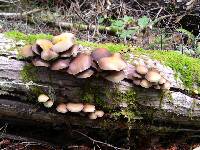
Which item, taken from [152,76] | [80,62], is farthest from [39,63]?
[152,76]

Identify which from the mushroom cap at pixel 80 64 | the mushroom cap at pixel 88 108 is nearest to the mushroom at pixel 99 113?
the mushroom cap at pixel 88 108

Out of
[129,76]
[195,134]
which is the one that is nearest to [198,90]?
[195,134]

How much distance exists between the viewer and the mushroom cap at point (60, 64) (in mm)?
3339

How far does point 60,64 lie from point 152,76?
101cm

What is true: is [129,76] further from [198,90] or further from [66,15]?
[66,15]

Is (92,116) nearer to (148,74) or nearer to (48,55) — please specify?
(148,74)

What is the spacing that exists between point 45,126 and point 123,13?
4212mm

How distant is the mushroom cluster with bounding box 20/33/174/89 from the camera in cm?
332

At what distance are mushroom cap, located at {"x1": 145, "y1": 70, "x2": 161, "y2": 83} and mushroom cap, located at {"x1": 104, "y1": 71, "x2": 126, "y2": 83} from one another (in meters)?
0.29

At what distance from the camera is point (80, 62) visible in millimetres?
3344

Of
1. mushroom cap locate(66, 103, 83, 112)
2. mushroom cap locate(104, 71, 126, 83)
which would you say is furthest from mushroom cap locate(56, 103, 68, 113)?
mushroom cap locate(104, 71, 126, 83)

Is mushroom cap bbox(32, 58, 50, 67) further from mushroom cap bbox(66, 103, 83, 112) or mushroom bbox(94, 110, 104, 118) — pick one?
mushroom bbox(94, 110, 104, 118)

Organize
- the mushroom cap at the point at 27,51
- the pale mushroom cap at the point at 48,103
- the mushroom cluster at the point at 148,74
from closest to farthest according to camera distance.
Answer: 1. the mushroom cap at the point at 27,51
2. the mushroom cluster at the point at 148,74
3. the pale mushroom cap at the point at 48,103

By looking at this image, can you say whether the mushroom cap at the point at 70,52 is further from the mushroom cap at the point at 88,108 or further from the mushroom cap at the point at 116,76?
the mushroom cap at the point at 88,108
